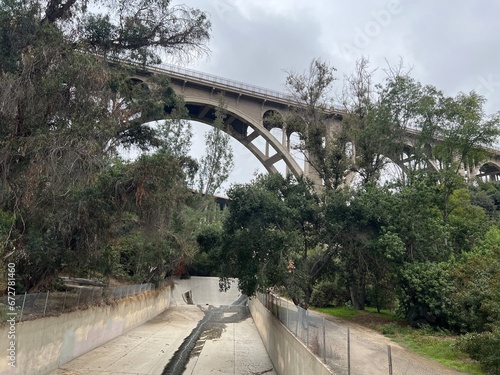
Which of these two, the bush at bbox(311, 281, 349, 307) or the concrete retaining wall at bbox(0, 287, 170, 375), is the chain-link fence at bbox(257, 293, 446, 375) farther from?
the bush at bbox(311, 281, 349, 307)

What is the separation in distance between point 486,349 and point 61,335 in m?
11.4

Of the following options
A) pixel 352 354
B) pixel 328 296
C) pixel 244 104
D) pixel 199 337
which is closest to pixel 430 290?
pixel 352 354

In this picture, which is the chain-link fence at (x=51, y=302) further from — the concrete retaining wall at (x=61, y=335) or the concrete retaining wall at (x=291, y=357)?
the concrete retaining wall at (x=291, y=357)

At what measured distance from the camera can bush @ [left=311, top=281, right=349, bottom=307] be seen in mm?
25250

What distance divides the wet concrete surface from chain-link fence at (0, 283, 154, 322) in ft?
5.72

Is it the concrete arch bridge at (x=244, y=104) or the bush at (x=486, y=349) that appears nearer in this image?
the bush at (x=486, y=349)

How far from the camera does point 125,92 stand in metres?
Result: 11.4

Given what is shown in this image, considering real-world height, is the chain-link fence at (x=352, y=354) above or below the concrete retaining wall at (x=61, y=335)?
above

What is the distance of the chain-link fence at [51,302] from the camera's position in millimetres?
8914

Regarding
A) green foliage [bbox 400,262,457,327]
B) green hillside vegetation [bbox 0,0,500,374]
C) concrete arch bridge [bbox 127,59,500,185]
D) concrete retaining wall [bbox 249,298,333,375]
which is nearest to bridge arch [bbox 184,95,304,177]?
concrete arch bridge [bbox 127,59,500,185]

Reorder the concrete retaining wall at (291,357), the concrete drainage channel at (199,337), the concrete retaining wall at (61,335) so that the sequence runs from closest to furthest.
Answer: the concrete retaining wall at (291,357)
the concrete retaining wall at (61,335)
the concrete drainage channel at (199,337)

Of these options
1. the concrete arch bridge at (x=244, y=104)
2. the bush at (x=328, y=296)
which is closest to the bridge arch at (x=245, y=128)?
the concrete arch bridge at (x=244, y=104)

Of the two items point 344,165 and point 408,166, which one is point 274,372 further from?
point 408,166

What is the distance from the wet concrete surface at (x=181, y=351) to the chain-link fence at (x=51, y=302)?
1.74 metres
